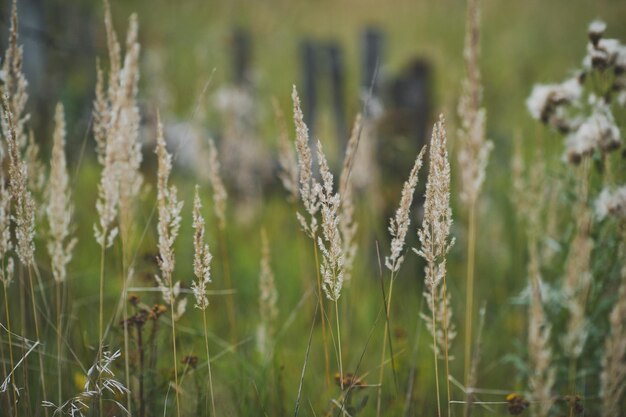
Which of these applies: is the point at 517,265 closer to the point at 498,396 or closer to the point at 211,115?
the point at 498,396

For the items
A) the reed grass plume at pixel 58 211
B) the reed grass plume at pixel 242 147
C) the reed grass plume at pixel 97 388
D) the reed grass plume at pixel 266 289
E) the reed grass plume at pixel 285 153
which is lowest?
the reed grass plume at pixel 97 388

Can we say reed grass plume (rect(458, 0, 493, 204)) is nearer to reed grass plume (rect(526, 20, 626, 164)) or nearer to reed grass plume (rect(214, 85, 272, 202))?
reed grass plume (rect(526, 20, 626, 164))

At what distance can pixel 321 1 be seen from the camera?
1516 centimetres

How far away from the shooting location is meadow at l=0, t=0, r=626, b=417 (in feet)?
4.89

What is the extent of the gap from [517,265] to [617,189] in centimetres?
154

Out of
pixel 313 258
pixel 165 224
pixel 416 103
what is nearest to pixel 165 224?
pixel 165 224

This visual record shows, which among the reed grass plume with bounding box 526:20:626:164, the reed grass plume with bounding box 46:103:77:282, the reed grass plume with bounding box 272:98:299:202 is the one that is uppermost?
the reed grass plume with bounding box 526:20:626:164

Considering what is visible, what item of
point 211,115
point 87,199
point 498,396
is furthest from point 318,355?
point 211,115

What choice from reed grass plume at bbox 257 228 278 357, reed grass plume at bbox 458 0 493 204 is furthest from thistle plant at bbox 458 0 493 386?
reed grass plume at bbox 257 228 278 357

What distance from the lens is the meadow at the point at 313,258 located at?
1.49 meters

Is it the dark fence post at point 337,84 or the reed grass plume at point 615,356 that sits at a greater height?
the dark fence post at point 337,84

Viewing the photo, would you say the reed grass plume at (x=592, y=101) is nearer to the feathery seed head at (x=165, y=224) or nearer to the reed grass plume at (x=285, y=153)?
the reed grass plume at (x=285, y=153)

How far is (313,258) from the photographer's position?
3.56 meters

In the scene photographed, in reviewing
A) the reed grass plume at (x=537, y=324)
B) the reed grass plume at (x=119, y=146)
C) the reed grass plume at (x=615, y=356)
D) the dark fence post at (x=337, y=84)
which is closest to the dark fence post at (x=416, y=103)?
the dark fence post at (x=337, y=84)
